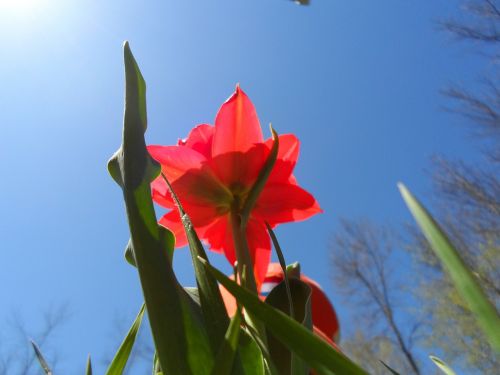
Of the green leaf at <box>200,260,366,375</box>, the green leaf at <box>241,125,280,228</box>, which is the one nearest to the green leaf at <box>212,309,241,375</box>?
the green leaf at <box>200,260,366,375</box>

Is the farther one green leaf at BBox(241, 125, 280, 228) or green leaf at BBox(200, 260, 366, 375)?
green leaf at BBox(241, 125, 280, 228)

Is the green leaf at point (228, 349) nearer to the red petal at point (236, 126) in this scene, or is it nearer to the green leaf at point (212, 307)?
the green leaf at point (212, 307)

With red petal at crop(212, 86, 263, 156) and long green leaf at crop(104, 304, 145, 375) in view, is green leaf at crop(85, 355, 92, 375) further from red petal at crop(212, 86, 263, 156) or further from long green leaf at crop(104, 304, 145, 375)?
red petal at crop(212, 86, 263, 156)

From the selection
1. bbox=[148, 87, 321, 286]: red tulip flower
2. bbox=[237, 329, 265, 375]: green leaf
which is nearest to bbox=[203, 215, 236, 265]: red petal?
bbox=[148, 87, 321, 286]: red tulip flower

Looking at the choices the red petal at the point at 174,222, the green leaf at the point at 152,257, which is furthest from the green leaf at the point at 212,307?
the red petal at the point at 174,222

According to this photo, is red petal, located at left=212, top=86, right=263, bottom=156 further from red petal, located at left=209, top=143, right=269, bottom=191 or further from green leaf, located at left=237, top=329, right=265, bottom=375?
green leaf, located at left=237, top=329, right=265, bottom=375

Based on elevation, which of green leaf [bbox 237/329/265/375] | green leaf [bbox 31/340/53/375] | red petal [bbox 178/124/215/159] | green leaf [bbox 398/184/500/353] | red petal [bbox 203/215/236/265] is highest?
red petal [bbox 178/124/215/159]

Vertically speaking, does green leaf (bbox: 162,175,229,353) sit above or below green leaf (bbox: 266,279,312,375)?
above

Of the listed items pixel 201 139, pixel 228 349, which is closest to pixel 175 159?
pixel 201 139

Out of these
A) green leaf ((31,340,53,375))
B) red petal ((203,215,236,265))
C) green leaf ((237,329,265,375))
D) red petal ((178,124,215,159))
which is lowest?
green leaf ((31,340,53,375))
